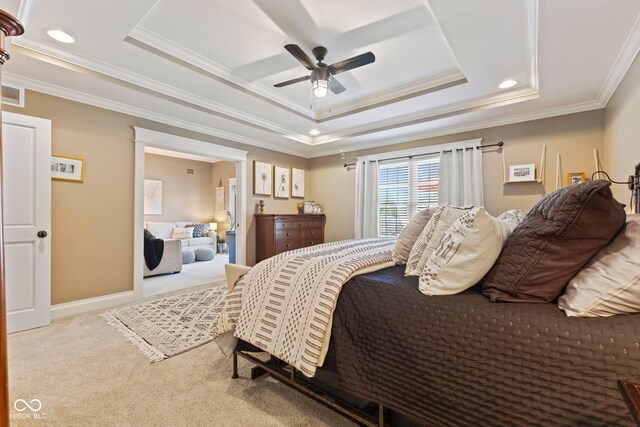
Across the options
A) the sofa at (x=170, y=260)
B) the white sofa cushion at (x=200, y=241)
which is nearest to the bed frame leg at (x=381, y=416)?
the sofa at (x=170, y=260)

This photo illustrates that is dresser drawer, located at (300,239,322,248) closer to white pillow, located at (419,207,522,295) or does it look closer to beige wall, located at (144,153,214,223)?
white pillow, located at (419,207,522,295)

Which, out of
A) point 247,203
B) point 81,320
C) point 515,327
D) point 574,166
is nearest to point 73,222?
point 81,320

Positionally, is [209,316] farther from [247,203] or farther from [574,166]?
[574,166]

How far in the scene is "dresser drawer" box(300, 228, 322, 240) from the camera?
5.25 m

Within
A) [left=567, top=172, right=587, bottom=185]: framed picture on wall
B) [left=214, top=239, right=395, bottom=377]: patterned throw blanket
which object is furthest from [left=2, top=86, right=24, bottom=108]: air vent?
[left=567, top=172, right=587, bottom=185]: framed picture on wall

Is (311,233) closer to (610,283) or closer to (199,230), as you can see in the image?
(199,230)

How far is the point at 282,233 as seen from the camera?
4.88 meters

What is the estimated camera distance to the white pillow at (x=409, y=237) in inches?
74.4

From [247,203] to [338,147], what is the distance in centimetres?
203

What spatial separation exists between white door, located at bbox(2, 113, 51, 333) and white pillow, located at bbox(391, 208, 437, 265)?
3376 mm

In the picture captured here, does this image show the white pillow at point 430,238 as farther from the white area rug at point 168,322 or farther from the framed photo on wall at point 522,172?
the framed photo on wall at point 522,172

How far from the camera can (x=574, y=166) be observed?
11.3 feet

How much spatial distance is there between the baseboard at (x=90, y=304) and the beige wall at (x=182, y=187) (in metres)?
4.78

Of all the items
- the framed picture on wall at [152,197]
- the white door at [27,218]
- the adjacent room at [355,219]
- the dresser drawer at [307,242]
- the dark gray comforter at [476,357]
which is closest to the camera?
the dark gray comforter at [476,357]
